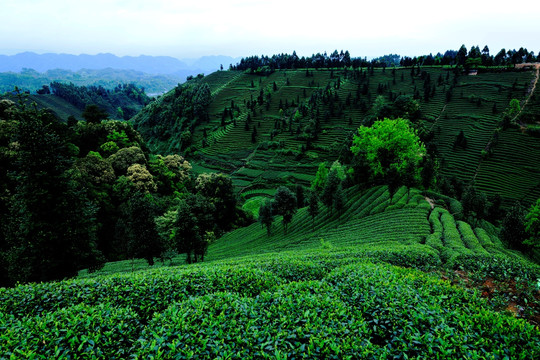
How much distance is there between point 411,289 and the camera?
916cm

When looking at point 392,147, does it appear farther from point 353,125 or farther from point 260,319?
point 353,125

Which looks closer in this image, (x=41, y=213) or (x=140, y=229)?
(x=41, y=213)

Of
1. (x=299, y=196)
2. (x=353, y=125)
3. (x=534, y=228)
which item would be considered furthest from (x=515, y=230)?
(x=353, y=125)

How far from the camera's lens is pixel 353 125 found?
12444cm

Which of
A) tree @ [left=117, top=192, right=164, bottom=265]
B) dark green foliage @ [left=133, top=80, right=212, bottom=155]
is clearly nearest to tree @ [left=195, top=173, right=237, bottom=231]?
tree @ [left=117, top=192, right=164, bottom=265]

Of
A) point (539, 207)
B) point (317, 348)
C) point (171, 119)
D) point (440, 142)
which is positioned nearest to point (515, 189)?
point (440, 142)

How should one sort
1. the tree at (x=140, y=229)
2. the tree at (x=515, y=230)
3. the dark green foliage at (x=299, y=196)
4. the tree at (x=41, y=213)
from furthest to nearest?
1. the dark green foliage at (x=299, y=196)
2. the tree at (x=515, y=230)
3. the tree at (x=140, y=229)
4. the tree at (x=41, y=213)

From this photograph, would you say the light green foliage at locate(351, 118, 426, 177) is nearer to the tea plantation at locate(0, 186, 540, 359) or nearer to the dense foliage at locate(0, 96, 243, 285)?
the dense foliage at locate(0, 96, 243, 285)

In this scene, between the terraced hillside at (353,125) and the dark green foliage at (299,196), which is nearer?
the dark green foliage at (299,196)

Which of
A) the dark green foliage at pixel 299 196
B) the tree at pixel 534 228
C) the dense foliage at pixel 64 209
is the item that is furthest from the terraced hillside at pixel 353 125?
the dense foliage at pixel 64 209

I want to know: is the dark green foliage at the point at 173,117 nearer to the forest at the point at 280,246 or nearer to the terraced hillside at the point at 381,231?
the forest at the point at 280,246

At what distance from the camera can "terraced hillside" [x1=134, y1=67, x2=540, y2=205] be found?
295 feet

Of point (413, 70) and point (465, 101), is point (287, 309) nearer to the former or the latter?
point (465, 101)

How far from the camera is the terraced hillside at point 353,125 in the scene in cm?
8988
